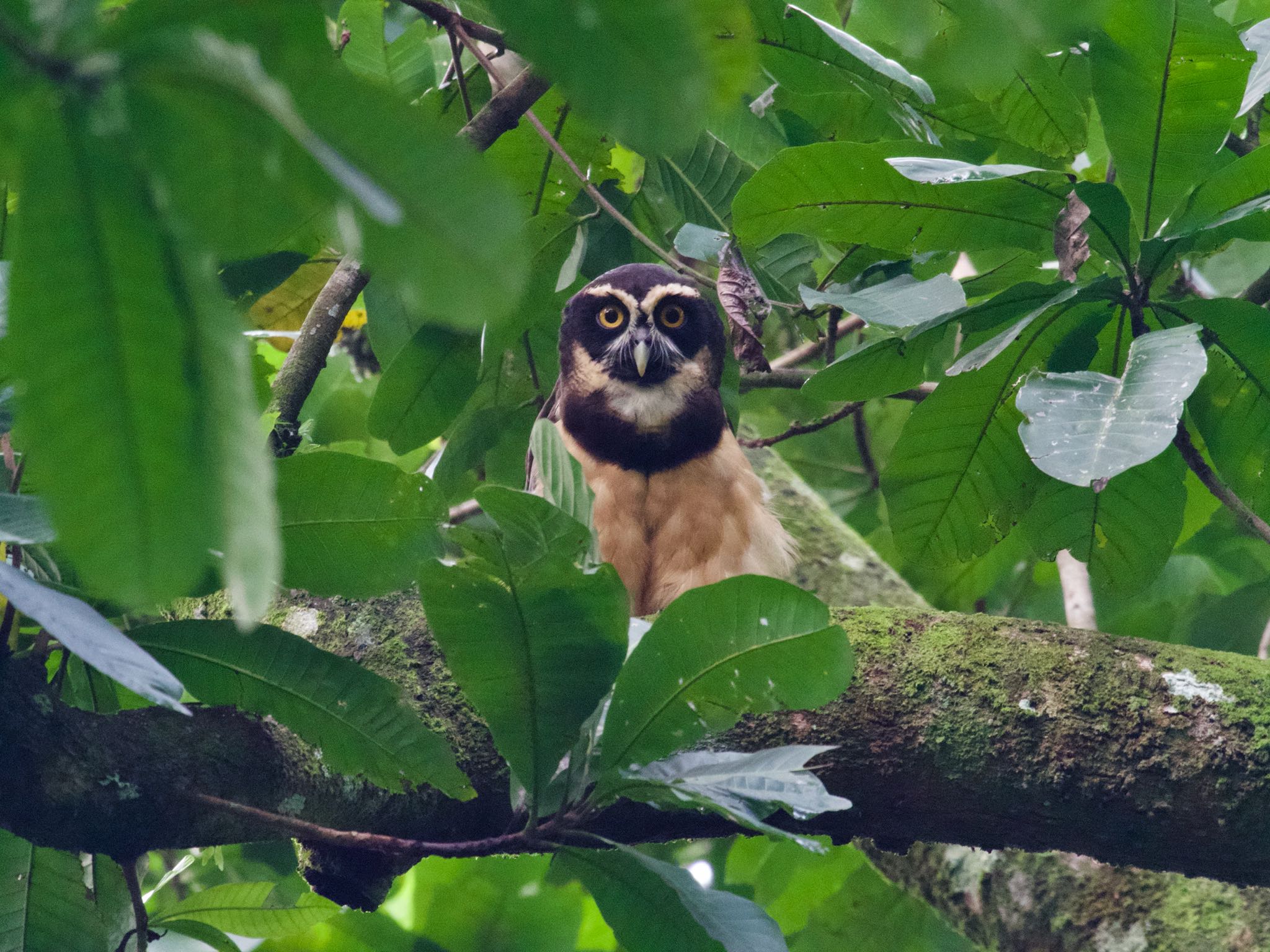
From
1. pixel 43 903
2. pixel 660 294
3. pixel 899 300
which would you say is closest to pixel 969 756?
pixel 899 300

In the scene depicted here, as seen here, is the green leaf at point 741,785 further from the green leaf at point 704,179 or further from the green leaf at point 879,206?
the green leaf at point 704,179

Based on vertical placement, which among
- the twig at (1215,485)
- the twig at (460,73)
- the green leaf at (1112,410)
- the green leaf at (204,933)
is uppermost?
the twig at (460,73)

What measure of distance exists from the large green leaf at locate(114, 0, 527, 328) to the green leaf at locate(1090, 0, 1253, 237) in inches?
80.2

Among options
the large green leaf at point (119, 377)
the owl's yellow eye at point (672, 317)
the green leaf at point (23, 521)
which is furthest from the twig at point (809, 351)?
the large green leaf at point (119, 377)

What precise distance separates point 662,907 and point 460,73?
2.12 metres

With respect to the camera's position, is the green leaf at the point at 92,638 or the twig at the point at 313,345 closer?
the green leaf at the point at 92,638

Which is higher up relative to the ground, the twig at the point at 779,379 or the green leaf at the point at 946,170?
the green leaf at the point at 946,170

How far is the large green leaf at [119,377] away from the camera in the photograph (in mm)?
622

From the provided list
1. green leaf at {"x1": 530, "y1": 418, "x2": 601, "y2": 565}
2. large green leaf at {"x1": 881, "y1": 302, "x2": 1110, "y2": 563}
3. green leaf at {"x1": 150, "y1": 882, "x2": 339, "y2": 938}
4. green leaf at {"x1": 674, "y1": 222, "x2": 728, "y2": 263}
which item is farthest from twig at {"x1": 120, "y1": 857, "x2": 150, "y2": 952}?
large green leaf at {"x1": 881, "y1": 302, "x2": 1110, "y2": 563}

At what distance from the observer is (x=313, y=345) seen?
294 cm

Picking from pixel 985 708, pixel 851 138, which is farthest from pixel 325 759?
pixel 851 138

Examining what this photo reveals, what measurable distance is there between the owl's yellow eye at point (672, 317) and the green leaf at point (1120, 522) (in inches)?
72.9

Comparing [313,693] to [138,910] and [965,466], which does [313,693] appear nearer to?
[138,910]

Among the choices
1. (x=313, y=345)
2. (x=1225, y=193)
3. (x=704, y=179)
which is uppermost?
(x=1225, y=193)
